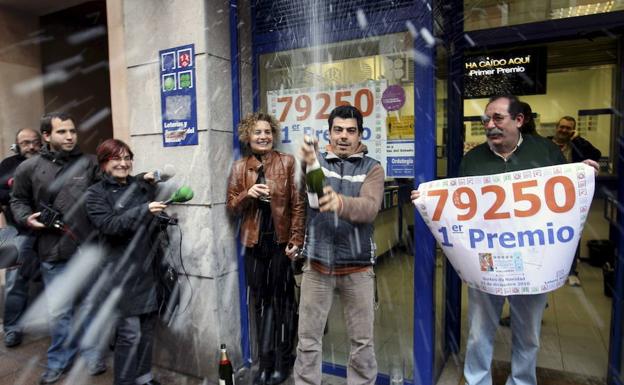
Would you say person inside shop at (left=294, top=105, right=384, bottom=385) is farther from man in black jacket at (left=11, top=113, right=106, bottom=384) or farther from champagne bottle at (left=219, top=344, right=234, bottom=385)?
man in black jacket at (left=11, top=113, right=106, bottom=384)

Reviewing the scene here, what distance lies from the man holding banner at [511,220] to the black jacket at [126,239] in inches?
82.9

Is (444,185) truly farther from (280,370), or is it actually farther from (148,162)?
(148,162)

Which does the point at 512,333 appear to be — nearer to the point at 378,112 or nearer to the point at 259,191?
the point at 378,112

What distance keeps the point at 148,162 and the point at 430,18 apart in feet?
9.21

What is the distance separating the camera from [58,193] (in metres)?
4.05

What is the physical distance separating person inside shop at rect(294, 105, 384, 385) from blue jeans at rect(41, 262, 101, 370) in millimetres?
2367

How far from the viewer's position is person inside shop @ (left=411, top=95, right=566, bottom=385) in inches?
119

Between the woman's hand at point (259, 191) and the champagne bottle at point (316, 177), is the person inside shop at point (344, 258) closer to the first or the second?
the champagne bottle at point (316, 177)

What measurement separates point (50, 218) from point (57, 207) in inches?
4.7

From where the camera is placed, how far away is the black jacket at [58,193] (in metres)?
4.00

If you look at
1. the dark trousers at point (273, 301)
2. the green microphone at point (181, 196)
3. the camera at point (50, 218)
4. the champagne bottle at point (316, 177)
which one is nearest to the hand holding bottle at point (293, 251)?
the dark trousers at point (273, 301)

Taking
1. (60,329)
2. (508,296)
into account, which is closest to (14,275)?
(60,329)

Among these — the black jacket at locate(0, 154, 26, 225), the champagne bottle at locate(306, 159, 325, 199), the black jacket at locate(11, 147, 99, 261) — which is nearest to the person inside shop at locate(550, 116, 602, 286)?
the champagne bottle at locate(306, 159, 325, 199)

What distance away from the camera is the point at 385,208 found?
12.4 ft
